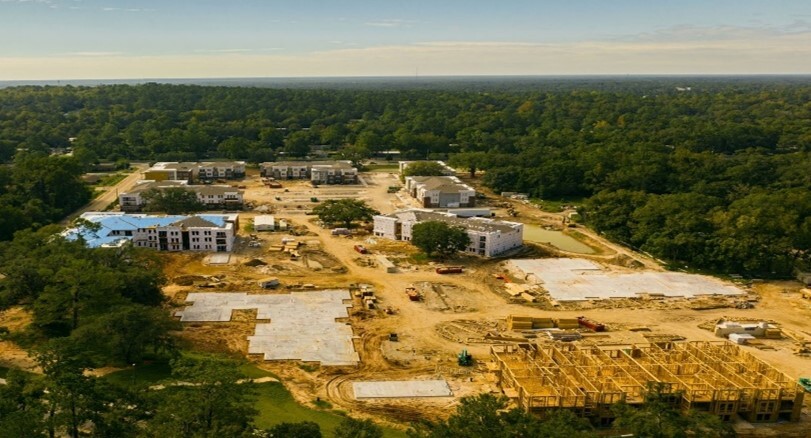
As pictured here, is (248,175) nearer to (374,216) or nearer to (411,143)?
(411,143)

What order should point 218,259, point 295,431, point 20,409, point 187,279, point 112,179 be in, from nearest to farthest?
point 295,431 < point 20,409 < point 187,279 < point 218,259 < point 112,179

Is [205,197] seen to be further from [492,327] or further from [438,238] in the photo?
[492,327]

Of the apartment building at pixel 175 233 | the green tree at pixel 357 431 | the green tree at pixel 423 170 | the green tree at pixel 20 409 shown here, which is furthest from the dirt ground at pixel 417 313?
the green tree at pixel 423 170

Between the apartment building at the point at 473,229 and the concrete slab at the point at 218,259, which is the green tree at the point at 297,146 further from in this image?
the concrete slab at the point at 218,259

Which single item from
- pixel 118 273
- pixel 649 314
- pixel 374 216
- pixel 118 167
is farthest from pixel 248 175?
pixel 649 314

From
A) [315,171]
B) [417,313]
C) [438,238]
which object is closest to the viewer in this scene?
[417,313]

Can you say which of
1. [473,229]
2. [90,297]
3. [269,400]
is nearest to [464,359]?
[269,400]
